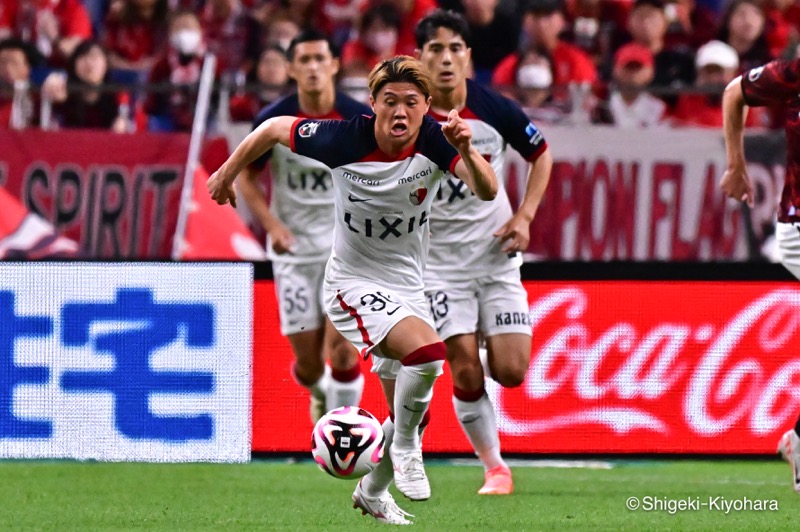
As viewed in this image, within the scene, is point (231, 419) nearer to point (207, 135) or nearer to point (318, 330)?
point (318, 330)

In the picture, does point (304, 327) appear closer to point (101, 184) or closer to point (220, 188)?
point (220, 188)

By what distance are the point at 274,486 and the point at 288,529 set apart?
183 cm

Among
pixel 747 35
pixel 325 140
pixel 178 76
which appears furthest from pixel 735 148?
pixel 178 76

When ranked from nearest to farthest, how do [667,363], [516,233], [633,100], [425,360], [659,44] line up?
1. [425,360]
2. [516,233]
3. [667,363]
4. [633,100]
5. [659,44]

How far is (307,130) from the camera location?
688 cm

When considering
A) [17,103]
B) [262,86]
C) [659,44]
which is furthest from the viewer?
[659,44]

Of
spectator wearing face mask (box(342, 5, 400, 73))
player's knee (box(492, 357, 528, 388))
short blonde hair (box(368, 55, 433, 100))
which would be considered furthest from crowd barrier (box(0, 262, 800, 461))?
spectator wearing face mask (box(342, 5, 400, 73))

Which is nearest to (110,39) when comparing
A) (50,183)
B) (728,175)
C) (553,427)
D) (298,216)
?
(50,183)

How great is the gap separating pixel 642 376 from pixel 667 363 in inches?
6.8

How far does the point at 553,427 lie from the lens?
9.34m

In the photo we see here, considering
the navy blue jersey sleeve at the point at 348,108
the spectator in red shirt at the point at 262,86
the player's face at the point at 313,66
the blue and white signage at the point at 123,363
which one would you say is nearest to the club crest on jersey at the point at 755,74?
the navy blue jersey sleeve at the point at 348,108

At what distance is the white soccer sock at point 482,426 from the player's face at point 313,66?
223cm

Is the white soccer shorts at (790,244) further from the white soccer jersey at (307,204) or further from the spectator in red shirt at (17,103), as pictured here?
the spectator in red shirt at (17,103)

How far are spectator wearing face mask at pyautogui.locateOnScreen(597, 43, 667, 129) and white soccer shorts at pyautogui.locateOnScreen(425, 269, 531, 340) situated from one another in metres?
4.23
